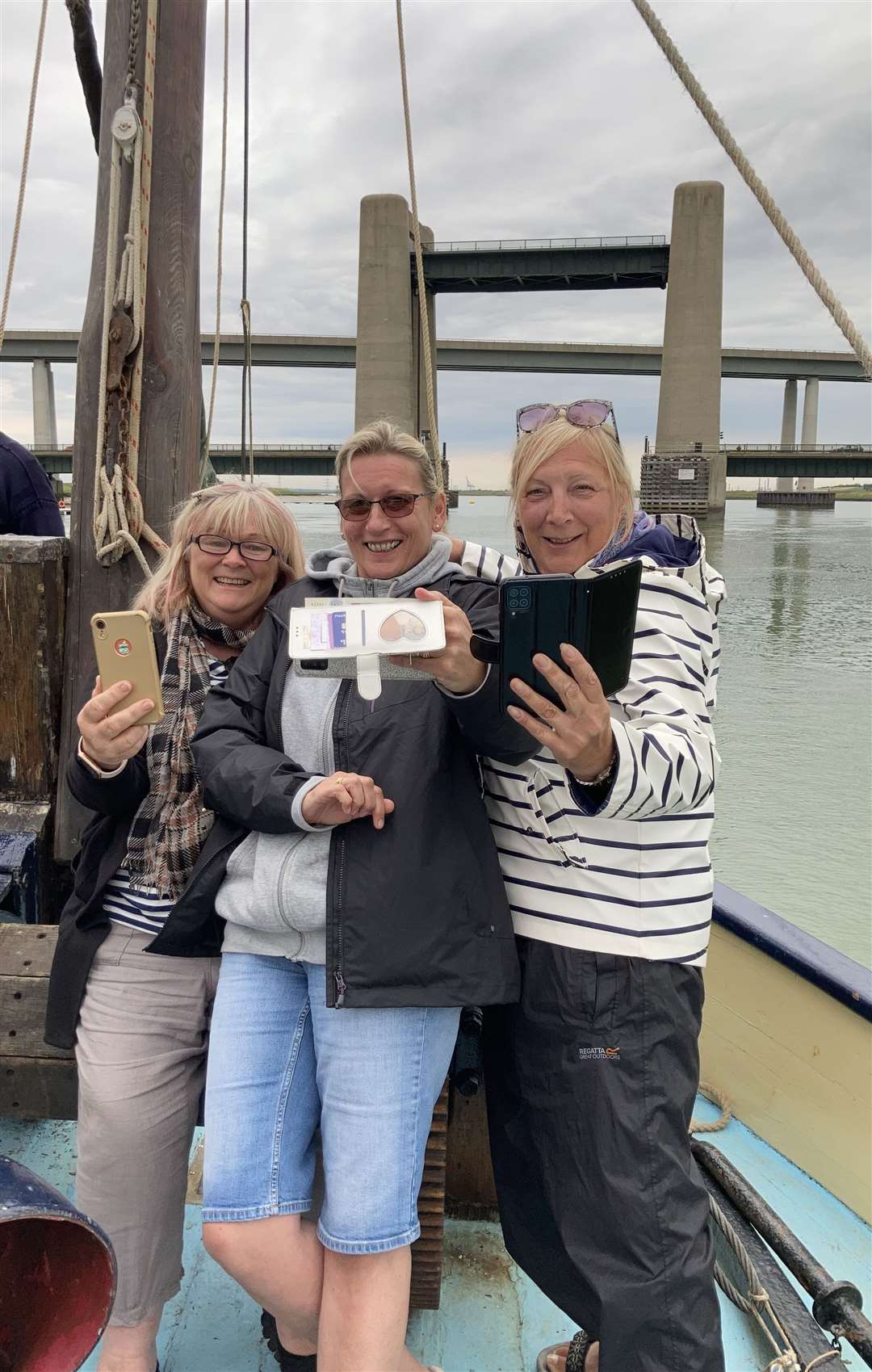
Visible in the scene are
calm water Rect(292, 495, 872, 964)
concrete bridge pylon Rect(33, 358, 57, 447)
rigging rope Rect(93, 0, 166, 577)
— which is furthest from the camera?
concrete bridge pylon Rect(33, 358, 57, 447)

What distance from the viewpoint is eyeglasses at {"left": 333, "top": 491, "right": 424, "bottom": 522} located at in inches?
55.5

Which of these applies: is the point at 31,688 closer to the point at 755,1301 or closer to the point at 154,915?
the point at 154,915

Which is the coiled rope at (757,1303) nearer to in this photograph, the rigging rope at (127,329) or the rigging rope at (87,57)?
the rigging rope at (127,329)

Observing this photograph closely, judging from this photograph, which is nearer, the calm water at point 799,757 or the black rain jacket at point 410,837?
the black rain jacket at point 410,837

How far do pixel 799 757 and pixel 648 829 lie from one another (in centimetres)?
617

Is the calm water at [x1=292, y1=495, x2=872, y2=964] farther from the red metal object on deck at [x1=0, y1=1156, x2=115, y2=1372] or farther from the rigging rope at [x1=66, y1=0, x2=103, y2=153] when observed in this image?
the rigging rope at [x1=66, y1=0, x2=103, y2=153]

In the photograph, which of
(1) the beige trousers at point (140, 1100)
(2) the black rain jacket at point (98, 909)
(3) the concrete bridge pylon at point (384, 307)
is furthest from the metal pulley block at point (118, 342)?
(3) the concrete bridge pylon at point (384, 307)

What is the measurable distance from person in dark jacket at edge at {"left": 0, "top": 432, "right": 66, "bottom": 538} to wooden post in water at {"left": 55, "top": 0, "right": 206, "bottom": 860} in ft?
0.47

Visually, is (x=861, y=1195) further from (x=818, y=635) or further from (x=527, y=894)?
(x=818, y=635)

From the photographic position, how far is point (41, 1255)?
789mm

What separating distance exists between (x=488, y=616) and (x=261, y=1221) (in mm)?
927

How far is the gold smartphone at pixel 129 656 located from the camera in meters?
1.28

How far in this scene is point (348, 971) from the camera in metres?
1.21

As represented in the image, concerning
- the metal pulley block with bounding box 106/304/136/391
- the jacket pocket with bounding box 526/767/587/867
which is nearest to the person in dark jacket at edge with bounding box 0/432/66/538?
the metal pulley block with bounding box 106/304/136/391
